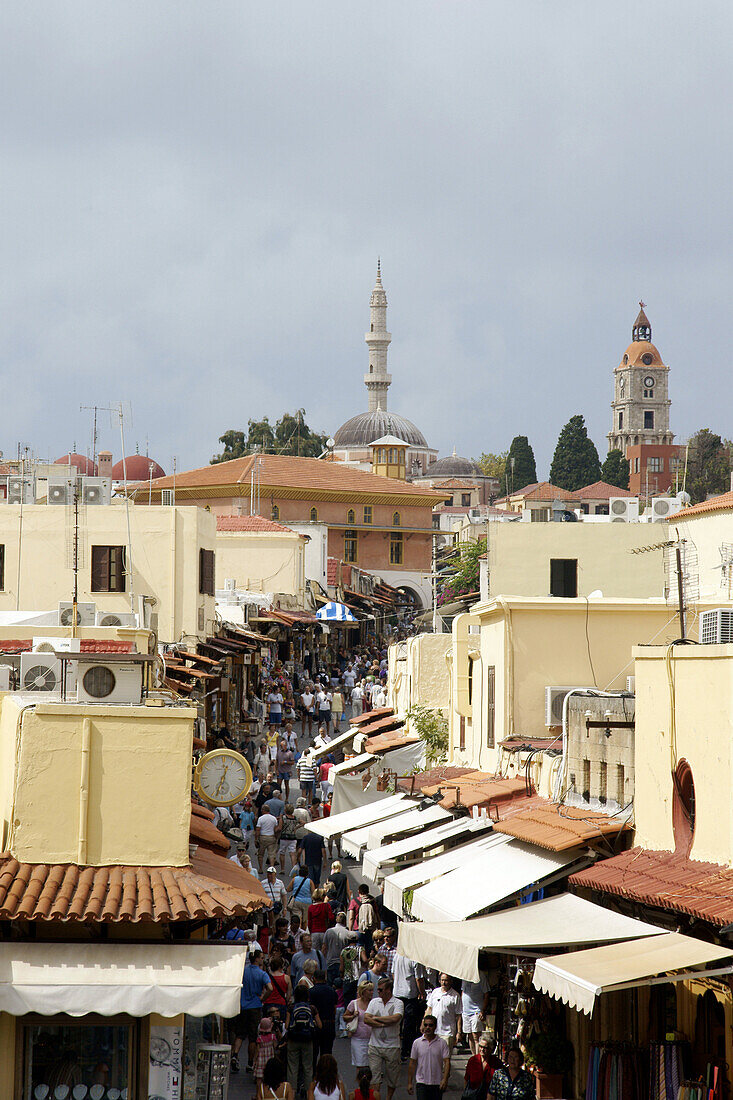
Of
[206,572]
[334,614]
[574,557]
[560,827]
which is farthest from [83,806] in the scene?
[334,614]

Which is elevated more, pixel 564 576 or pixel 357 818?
pixel 564 576

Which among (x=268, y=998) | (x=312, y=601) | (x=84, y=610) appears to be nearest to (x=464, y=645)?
Result: (x=84, y=610)

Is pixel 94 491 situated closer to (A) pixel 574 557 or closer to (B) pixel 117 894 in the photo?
(A) pixel 574 557

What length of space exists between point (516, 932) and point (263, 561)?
40883mm

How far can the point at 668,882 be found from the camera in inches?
416

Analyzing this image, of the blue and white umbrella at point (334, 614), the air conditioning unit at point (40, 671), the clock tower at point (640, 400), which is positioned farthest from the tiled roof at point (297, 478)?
the clock tower at point (640, 400)

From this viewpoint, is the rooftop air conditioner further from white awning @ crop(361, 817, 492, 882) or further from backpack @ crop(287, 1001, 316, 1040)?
backpack @ crop(287, 1001, 316, 1040)

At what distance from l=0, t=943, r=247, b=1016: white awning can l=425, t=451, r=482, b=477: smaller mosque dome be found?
131m

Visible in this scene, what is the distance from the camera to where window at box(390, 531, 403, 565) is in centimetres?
8731

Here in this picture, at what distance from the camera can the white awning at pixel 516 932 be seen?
410 inches

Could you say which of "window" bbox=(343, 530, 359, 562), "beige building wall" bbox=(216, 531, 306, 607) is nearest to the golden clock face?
"beige building wall" bbox=(216, 531, 306, 607)

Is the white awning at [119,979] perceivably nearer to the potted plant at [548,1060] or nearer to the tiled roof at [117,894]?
the tiled roof at [117,894]

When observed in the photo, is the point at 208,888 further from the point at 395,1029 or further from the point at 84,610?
the point at 84,610

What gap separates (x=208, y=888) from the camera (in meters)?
10.8
